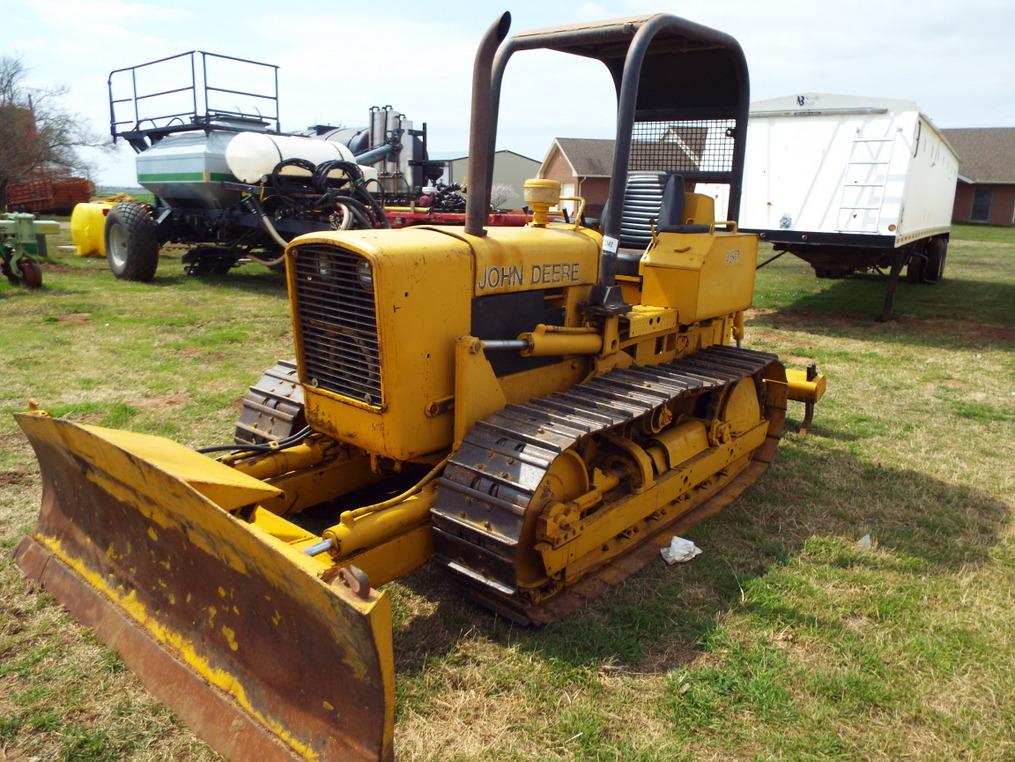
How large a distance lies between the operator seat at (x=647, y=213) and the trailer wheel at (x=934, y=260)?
13.7 metres

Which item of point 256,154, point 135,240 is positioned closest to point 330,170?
point 256,154

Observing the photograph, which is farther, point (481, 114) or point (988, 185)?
point (988, 185)

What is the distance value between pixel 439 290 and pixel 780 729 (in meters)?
2.26

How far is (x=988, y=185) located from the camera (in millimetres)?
44875

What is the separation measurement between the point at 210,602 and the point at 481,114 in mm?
2329

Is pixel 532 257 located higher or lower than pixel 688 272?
higher

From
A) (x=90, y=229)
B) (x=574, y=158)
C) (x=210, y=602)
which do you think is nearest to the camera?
(x=210, y=602)

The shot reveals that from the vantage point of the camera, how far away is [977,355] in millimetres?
9523

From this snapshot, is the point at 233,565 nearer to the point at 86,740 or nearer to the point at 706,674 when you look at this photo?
the point at 86,740

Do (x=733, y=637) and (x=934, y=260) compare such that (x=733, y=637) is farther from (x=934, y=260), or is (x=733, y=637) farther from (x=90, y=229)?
(x=90, y=229)

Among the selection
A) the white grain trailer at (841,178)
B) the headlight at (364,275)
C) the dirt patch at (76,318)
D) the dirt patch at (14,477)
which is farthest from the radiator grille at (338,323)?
the white grain trailer at (841,178)

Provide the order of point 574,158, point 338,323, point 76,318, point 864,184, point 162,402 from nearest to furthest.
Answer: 1. point 338,323
2. point 162,402
3. point 76,318
4. point 864,184
5. point 574,158

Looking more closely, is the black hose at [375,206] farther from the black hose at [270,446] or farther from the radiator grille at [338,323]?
the radiator grille at [338,323]

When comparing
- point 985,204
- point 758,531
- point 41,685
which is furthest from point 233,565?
point 985,204
